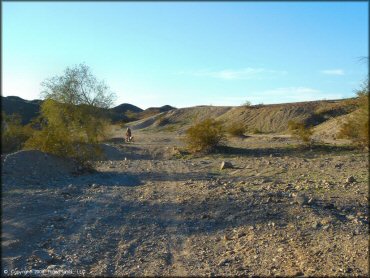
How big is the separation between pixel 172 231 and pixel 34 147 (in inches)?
448

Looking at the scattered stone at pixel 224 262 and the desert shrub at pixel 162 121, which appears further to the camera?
the desert shrub at pixel 162 121

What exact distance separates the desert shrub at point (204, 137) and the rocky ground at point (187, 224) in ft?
32.9

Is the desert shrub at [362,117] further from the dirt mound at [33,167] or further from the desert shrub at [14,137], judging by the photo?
the desert shrub at [14,137]

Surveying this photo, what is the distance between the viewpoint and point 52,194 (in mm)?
12352

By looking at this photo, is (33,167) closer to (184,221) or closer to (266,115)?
(184,221)

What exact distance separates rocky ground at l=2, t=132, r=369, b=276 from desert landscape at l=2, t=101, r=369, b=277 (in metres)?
0.02

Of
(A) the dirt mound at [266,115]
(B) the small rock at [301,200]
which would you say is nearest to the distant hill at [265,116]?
(A) the dirt mound at [266,115]

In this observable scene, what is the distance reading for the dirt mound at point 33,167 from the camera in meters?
14.2

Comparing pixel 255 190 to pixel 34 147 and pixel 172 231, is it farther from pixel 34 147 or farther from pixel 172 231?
pixel 34 147

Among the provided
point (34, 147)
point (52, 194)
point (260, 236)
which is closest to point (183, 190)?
point (52, 194)

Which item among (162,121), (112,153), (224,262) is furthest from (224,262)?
(162,121)

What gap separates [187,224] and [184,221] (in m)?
0.22

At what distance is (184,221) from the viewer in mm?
9305

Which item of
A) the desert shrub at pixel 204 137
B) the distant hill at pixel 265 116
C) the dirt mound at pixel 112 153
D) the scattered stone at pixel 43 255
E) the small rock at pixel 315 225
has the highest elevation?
the distant hill at pixel 265 116
